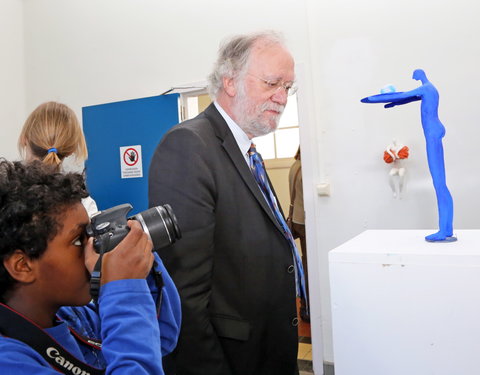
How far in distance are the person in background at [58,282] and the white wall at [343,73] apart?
6.30 feet

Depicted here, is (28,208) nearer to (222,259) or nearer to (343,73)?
(222,259)

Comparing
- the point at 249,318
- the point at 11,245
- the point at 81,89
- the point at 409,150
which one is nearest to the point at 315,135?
the point at 409,150

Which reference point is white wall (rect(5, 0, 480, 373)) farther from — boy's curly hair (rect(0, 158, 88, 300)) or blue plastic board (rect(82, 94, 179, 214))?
boy's curly hair (rect(0, 158, 88, 300))

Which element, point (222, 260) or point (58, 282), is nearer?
point (58, 282)

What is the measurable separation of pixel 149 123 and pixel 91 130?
51 cm

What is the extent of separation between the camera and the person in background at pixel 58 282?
649 millimetres

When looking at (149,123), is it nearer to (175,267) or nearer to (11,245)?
(175,267)

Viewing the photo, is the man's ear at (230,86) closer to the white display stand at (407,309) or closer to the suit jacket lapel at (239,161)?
the suit jacket lapel at (239,161)

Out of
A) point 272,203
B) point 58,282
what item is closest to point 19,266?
point 58,282

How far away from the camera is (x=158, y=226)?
0.78m

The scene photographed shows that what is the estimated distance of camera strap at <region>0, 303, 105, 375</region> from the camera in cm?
65

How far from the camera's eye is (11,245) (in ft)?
2.22

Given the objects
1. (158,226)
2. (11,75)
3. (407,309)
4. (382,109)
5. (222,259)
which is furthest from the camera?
(11,75)

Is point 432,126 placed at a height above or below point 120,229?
above
